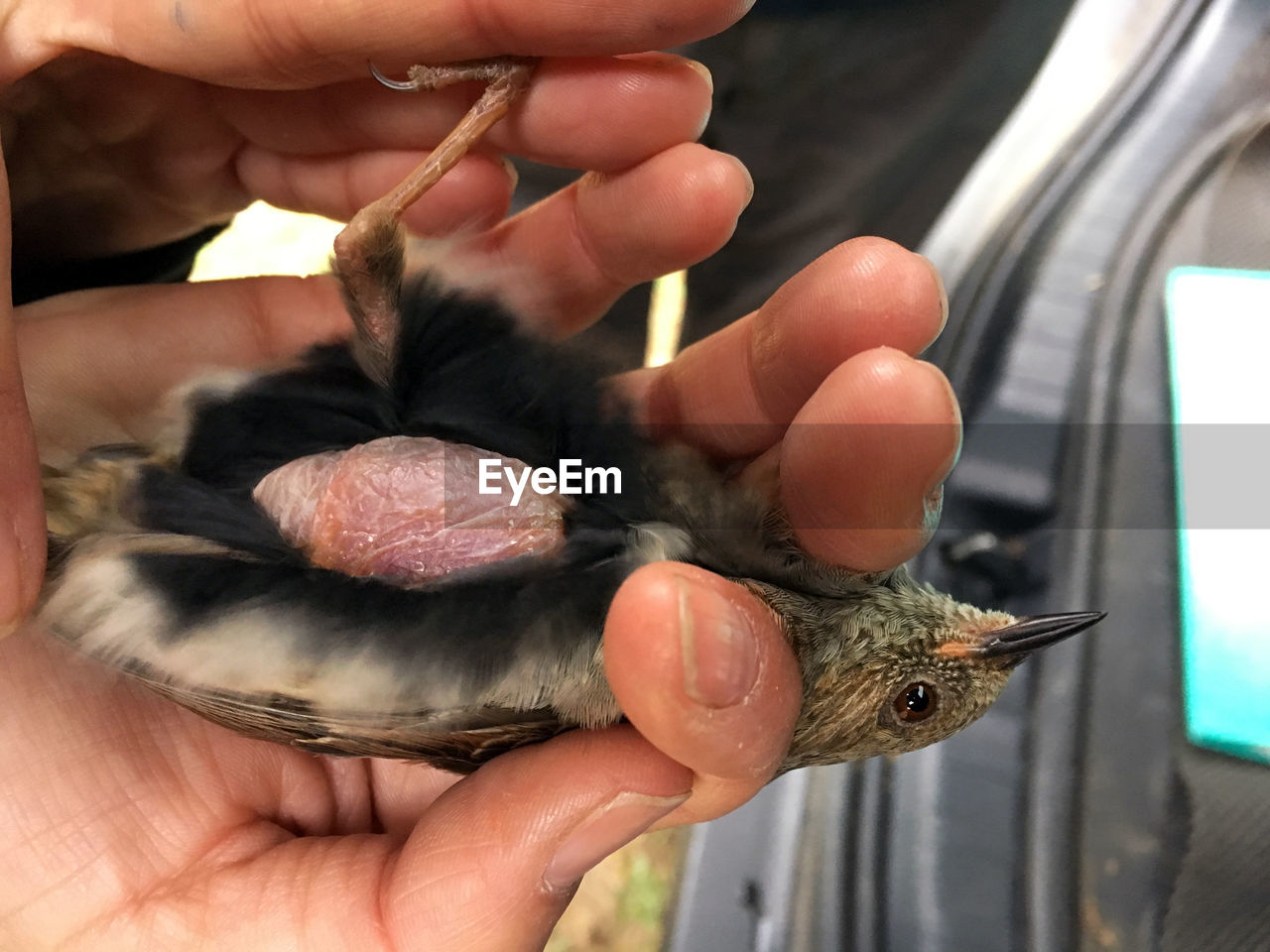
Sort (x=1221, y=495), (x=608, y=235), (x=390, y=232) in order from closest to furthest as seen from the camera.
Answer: (x=390, y=232) < (x=608, y=235) < (x=1221, y=495)

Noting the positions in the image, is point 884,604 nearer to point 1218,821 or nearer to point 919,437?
point 919,437

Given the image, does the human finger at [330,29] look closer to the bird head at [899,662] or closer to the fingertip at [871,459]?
the fingertip at [871,459]

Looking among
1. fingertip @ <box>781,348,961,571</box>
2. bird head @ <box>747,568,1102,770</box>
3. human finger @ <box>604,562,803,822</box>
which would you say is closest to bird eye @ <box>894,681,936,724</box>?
bird head @ <box>747,568,1102,770</box>

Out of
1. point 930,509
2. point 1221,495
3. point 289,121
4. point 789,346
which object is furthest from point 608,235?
point 1221,495

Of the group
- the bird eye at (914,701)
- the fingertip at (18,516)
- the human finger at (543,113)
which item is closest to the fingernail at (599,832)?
the bird eye at (914,701)

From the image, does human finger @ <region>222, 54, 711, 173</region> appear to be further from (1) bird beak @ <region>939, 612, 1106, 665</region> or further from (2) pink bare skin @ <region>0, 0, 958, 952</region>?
(1) bird beak @ <region>939, 612, 1106, 665</region>

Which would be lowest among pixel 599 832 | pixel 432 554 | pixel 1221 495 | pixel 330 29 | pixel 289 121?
pixel 1221 495

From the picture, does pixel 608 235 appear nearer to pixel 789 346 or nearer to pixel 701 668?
pixel 789 346

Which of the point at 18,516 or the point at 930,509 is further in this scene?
the point at 930,509
